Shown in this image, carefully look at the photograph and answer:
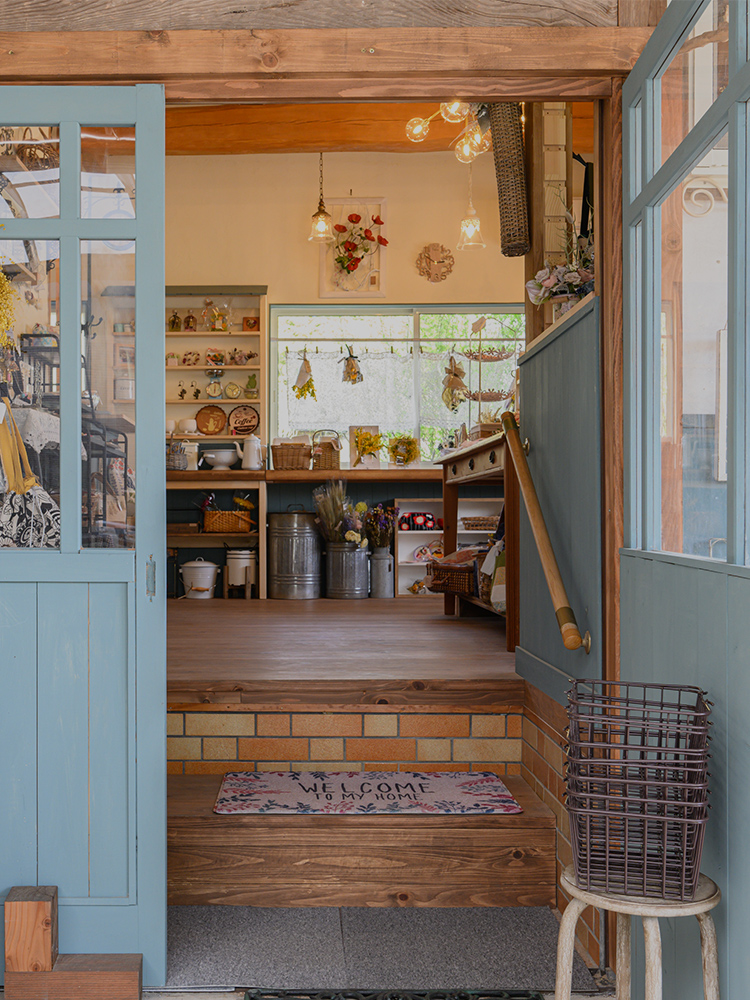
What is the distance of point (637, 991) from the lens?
1.92m

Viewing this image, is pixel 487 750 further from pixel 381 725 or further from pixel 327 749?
pixel 327 749

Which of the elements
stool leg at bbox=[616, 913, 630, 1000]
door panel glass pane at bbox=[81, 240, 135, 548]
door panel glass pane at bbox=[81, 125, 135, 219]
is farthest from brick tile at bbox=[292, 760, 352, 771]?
door panel glass pane at bbox=[81, 125, 135, 219]

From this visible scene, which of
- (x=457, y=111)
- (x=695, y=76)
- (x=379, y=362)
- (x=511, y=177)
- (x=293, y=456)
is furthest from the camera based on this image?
(x=379, y=362)

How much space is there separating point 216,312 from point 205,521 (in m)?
1.84

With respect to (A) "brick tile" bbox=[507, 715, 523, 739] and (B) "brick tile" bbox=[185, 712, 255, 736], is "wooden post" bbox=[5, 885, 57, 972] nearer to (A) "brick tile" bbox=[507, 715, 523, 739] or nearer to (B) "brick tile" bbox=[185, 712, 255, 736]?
(B) "brick tile" bbox=[185, 712, 255, 736]

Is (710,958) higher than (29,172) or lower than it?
lower

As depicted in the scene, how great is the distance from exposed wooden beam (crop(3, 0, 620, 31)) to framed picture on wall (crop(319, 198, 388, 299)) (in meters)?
5.52

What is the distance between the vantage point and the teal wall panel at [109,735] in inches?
82.7

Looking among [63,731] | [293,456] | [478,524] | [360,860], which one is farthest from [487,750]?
[293,456]

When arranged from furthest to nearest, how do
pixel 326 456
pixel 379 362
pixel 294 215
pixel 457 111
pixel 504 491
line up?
pixel 379 362, pixel 294 215, pixel 326 456, pixel 504 491, pixel 457 111

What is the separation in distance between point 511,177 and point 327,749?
235 centimetres

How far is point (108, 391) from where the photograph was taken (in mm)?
2143

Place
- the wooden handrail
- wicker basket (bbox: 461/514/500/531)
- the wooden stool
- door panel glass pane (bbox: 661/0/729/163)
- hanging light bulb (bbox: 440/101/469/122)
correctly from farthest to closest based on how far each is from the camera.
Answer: wicker basket (bbox: 461/514/500/531) → hanging light bulb (bbox: 440/101/469/122) → the wooden handrail → door panel glass pane (bbox: 661/0/729/163) → the wooden stool

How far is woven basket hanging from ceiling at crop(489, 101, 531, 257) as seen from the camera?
3.53 meters
